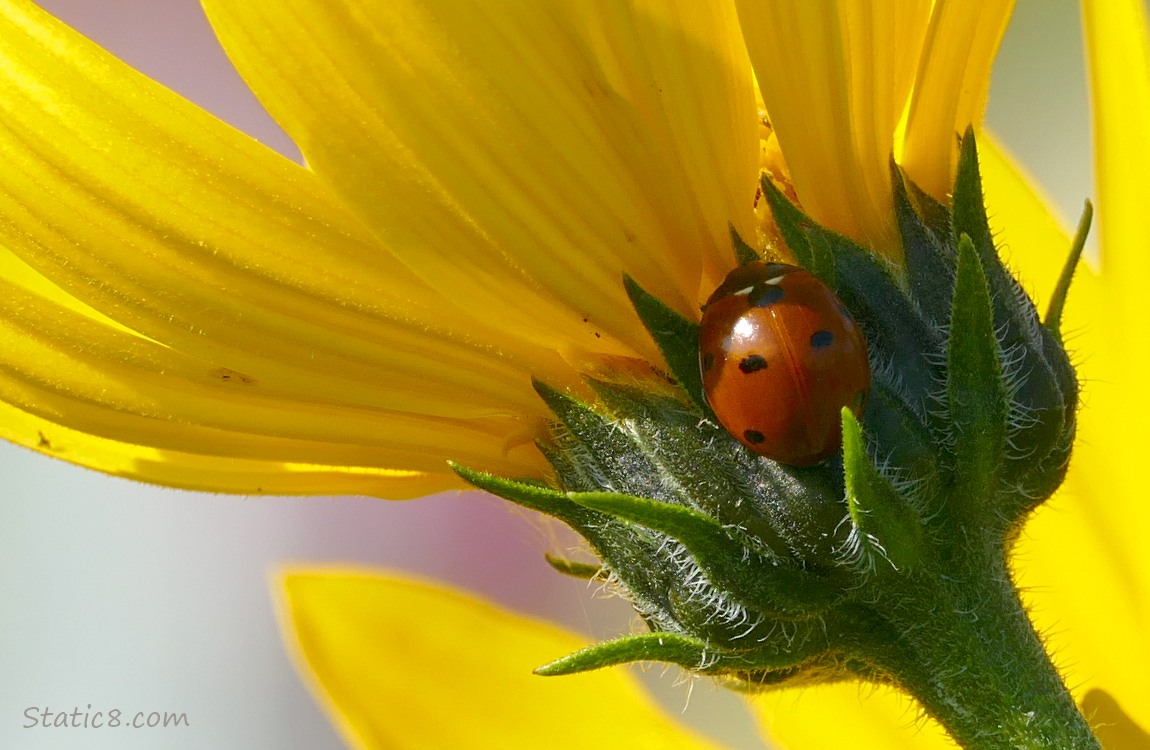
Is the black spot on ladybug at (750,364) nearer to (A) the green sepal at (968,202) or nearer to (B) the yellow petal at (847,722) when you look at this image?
(A) the green sepal at (968,202)

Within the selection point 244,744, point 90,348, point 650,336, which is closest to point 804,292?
point 650,336

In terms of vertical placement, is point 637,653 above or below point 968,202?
below

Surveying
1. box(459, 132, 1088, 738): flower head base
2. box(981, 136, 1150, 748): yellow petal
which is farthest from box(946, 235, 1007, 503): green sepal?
box(981, 136, 1150, 748): yellow petal

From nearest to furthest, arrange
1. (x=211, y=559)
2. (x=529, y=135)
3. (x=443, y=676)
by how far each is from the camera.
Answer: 1. (x=529, y=135)
2. (x=443, y=676)
3. (x=211, y=559)

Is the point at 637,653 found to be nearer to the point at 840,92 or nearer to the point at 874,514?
the point at 874,514

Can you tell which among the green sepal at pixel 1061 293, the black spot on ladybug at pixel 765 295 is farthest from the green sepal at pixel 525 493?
the green sepal at pixel 1061 293

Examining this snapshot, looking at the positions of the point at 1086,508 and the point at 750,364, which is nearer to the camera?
the point at 750,364

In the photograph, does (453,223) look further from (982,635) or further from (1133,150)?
(1133,150)

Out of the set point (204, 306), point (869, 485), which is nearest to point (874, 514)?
point (869, 485)
